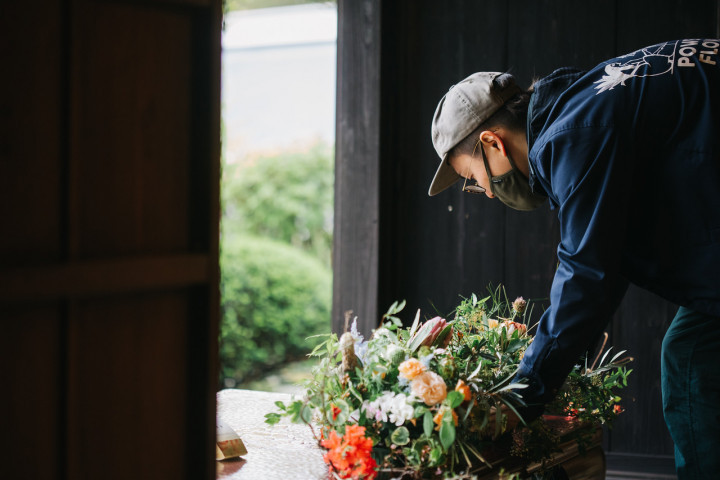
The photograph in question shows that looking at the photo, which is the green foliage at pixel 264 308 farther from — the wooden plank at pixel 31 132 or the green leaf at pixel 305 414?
the wooden plank at pixel 31 132

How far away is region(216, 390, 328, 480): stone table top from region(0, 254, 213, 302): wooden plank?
0.58 meters

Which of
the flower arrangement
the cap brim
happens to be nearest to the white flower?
the flower arrangement

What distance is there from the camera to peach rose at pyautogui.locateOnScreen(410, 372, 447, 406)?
1.21 metres

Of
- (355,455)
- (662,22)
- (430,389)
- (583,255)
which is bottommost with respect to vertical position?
(355,455)

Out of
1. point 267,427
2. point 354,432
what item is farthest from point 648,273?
point 267,427

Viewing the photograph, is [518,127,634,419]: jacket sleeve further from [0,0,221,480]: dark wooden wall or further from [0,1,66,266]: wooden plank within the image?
[0,1,66,266]: wooden plank

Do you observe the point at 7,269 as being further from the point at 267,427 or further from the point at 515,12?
the point at 515,12

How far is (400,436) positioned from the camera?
1223 millimetres

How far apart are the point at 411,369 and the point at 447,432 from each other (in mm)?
134

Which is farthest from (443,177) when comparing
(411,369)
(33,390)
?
(33,390)

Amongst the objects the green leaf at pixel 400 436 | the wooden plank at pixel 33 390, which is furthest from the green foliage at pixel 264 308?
the wooden plank at pixel 33 390

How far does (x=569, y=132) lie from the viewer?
1.34 metres

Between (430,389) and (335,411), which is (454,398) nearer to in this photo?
(430,389)

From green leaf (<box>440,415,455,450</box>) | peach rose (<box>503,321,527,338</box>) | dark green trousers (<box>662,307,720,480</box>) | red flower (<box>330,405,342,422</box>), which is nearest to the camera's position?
green leaf (<box>440,415,455,450</box>)
